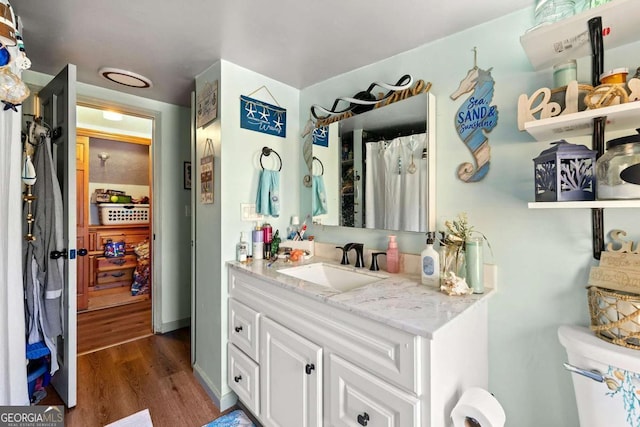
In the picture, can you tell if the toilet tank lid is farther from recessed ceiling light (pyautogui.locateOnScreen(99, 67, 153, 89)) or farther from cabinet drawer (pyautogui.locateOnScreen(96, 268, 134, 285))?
cabinet drawer (pyautogui.locateOnScreen(96, 268, 134, 285))

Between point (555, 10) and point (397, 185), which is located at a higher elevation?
point (555, 10)

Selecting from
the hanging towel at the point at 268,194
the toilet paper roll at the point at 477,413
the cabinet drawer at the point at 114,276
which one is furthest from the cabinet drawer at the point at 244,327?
the cabinet drawer at the point at 114,276

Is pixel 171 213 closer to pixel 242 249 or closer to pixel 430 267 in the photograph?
pixel 242 249

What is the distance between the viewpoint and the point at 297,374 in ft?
4.14

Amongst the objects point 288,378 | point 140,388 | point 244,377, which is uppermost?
point 288,378

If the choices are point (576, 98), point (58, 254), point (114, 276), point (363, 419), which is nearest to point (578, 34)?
point (576, 98)

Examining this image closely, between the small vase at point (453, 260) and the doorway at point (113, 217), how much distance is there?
308 centimetres

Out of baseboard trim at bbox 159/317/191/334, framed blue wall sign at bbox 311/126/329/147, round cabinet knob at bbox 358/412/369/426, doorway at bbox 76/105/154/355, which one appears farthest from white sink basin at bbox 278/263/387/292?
doorway at bbox 76/105/154/355

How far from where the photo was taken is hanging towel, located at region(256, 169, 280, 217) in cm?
186

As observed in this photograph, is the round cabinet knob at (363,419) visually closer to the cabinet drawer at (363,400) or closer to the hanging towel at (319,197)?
the cabinet drawer at (363,400)

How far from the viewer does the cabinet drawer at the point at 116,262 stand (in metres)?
3.76

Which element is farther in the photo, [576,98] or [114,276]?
[114,276]

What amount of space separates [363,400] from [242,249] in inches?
43.3

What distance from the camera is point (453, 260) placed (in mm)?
1244
